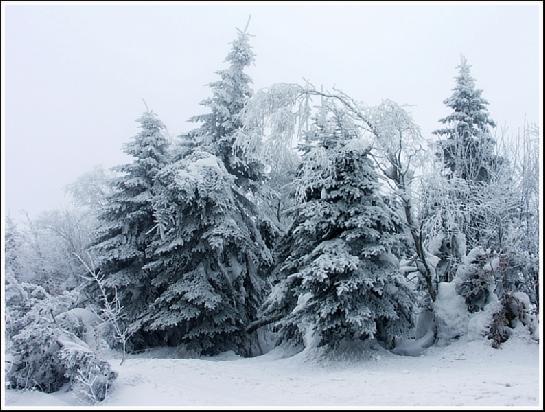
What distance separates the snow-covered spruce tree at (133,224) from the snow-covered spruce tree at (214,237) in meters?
0.84

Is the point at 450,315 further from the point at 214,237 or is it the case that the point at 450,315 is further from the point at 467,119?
the point at 467,119

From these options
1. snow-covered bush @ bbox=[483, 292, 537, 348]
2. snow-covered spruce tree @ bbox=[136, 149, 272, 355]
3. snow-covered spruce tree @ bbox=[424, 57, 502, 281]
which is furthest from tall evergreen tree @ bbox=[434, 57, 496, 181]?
snow-covered spruce tree @ bbox=[136, 149, 272, 355]

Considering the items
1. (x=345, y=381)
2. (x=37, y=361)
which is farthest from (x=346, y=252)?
(x=37, y=361)

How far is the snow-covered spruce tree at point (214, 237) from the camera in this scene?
1522 cm

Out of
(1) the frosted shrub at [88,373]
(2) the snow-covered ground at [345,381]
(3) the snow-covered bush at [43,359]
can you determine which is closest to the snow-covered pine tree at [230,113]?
(2) the snow-covered ground at [345,381]

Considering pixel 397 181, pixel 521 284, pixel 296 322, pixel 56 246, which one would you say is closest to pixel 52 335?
pixel 296 322

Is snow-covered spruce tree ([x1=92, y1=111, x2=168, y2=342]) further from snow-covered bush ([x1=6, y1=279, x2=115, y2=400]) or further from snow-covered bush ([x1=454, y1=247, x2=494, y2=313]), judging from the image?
snow-covered bush ([x1=454, y1=247, x2=494, y2=313])

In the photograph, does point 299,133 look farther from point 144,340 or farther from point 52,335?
point 144,340

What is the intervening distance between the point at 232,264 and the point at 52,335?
757cm

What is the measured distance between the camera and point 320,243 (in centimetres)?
1206

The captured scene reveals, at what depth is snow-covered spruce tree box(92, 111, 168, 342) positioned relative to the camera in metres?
17.3

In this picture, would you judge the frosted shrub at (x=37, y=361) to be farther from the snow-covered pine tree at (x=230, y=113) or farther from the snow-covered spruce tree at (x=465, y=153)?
the snow-covered spruce tree at (x=465, y=153)

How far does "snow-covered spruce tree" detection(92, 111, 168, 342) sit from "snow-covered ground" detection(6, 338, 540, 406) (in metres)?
5.59

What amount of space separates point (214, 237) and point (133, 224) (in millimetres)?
4381
